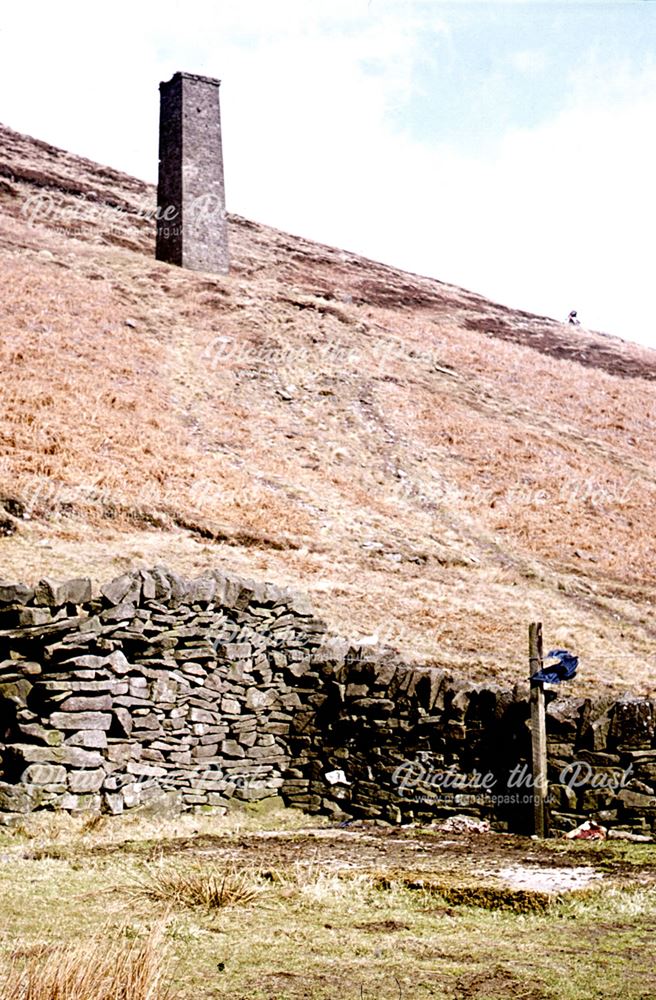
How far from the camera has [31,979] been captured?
4.09 metres

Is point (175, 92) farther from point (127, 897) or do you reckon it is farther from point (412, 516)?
point (127, 897)

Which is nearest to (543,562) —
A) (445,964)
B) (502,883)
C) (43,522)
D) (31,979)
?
(43,522)

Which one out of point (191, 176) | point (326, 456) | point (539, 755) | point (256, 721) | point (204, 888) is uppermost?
point (191, 176)

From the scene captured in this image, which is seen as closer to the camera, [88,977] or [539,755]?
[88,977]

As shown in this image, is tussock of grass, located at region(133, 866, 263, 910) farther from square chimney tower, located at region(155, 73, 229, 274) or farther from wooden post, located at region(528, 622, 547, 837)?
square chimney tower, located at region(155, 73, 229, 274)

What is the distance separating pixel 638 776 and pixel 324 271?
53146 mm

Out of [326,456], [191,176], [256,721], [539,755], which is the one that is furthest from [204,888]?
[191,176]

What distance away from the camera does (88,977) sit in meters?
4.09

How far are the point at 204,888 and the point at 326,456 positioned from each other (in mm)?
22333

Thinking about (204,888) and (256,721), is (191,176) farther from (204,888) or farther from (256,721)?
(204,888)

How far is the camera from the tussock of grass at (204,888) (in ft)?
23.1

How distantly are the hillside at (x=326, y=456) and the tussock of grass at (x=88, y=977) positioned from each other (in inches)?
473

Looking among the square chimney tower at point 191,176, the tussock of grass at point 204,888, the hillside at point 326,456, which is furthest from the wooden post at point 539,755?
the square chimney tower at point 191,176

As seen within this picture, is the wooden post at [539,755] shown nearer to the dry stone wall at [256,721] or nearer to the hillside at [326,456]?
the dry stone wall at [256,721]
